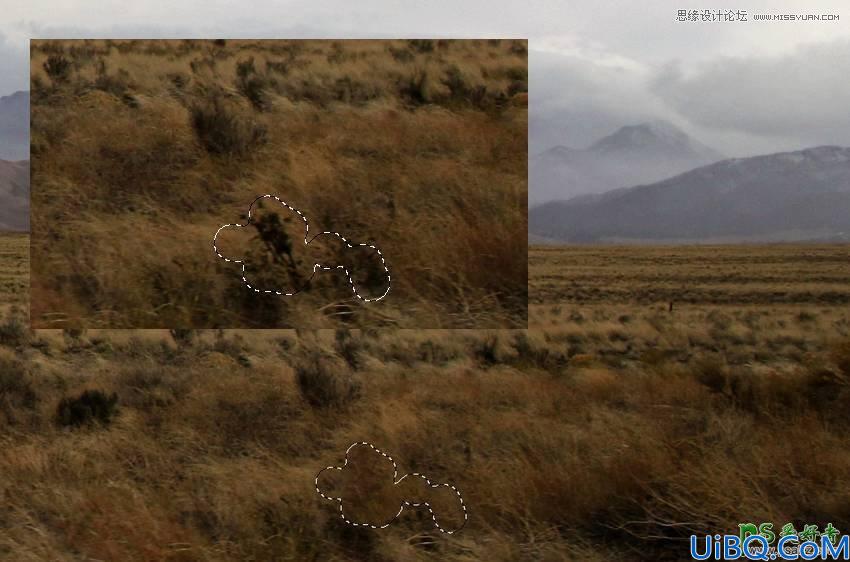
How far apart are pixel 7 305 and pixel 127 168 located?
2569 mm

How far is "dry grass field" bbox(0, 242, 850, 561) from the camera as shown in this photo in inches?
268

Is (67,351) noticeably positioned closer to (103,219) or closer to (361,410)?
(103,219)

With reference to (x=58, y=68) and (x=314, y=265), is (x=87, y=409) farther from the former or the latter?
(x=58, y=68)

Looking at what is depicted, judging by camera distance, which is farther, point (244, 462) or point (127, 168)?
point (127, 168)

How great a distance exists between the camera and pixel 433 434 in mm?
7711

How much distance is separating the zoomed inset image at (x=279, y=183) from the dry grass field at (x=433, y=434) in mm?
683

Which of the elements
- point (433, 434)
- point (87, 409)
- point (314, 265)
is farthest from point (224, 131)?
point (433, 434)

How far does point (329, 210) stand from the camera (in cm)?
801

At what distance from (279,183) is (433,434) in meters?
2.52

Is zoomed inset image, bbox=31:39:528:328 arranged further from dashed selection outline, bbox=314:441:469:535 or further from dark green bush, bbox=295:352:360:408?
dashed selection outline, bbox=314:441:469:535

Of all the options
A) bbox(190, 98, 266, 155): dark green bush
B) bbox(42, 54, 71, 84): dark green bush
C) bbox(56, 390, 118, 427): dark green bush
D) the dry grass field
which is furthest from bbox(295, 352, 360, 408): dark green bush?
bbox(42, 54, 71, 84): dark green bush

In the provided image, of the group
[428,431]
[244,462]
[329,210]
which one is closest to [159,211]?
[329,210]

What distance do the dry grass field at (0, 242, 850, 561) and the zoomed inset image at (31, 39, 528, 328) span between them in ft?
2.24

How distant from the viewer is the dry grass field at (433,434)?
6.81 meters
